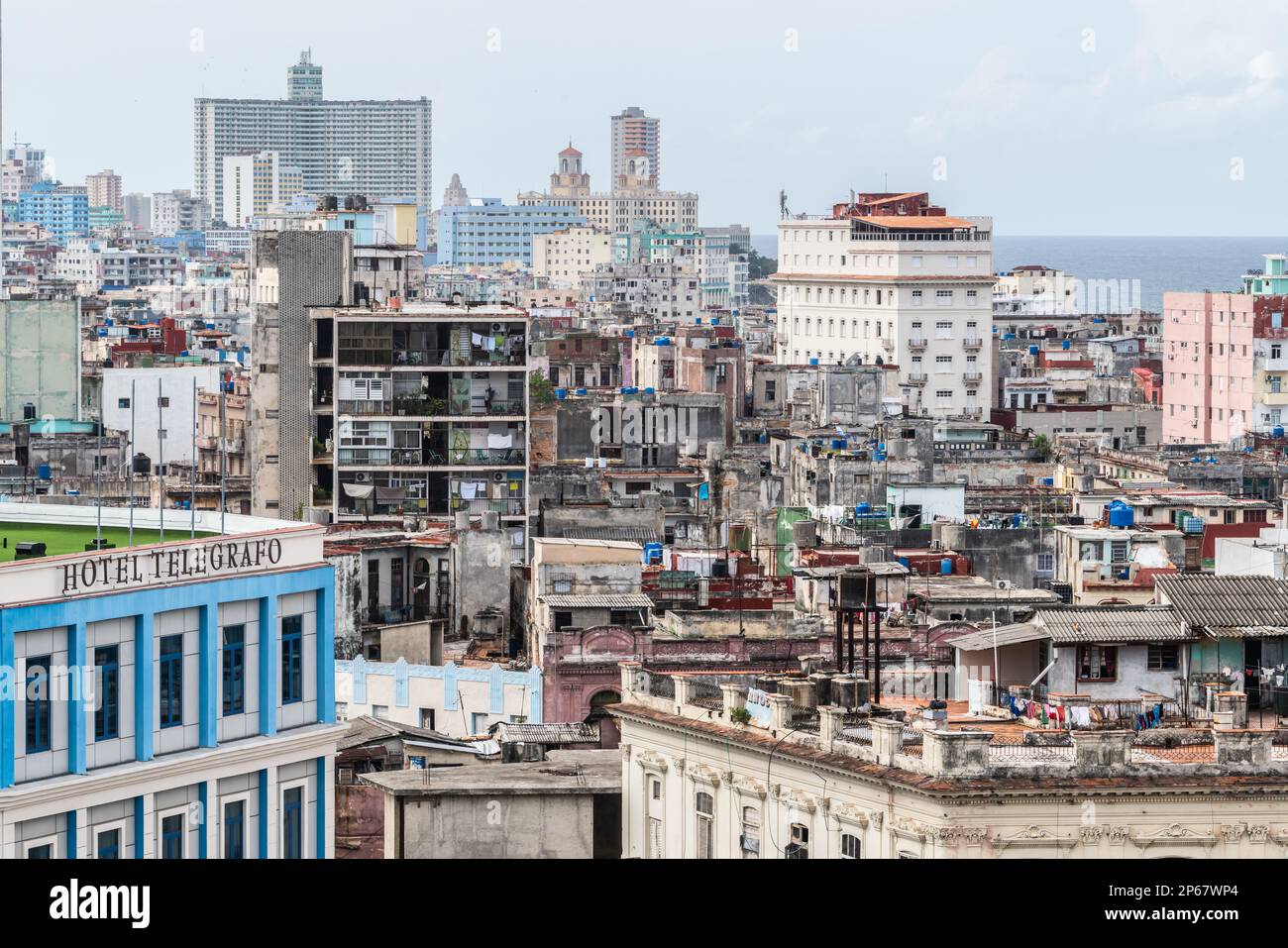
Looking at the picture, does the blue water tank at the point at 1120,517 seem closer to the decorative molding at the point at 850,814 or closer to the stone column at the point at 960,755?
the decorative molding at the point at 850,814

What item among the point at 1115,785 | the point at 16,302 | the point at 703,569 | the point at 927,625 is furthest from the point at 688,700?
the point at 16,302

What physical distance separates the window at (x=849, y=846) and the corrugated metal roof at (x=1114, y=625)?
6134 mm

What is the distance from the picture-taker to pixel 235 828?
2722 centimetres

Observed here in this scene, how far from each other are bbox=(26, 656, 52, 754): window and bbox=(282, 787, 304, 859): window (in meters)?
3.41

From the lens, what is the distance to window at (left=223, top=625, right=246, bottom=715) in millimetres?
27391

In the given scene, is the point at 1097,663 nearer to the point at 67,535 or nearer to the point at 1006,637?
the point at 1006,637

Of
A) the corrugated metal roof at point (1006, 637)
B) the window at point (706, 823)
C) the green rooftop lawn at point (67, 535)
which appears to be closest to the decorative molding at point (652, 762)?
the window at point (706, 823)

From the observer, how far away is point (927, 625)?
3638 centimetres

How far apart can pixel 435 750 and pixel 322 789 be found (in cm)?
551

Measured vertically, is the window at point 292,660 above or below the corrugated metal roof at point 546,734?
above

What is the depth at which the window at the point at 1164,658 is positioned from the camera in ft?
99.7

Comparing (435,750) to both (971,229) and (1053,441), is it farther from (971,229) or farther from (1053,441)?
(971,229)
